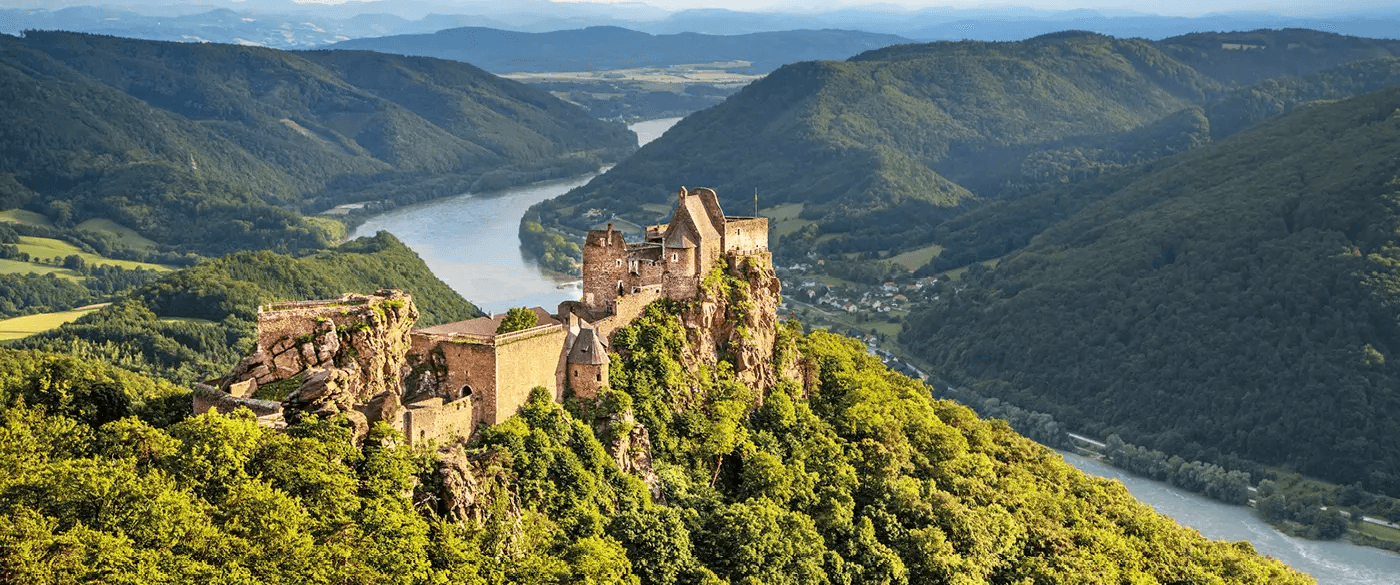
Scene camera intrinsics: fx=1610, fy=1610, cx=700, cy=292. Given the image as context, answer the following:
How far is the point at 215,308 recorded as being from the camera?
388 ft

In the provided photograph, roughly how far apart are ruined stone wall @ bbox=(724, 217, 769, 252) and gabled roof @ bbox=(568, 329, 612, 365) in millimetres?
12016

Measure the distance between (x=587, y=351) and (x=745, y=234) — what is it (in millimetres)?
14314

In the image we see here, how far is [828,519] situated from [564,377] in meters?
12.2

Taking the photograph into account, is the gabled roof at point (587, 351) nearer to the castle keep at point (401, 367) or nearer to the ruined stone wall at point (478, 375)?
the castle keep at point (401, 367)

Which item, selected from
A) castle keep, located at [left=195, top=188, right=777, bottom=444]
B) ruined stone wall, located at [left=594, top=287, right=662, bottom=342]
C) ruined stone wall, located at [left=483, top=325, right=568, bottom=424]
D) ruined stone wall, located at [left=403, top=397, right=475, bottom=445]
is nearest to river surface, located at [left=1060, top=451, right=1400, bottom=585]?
ruined stone wall, located at [left=594, top=287, right=662, bottom=342]

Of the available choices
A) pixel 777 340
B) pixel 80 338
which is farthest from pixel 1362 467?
pixel 80 338

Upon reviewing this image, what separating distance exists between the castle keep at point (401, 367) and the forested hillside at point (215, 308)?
49052 millimetres

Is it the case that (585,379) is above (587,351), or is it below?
below

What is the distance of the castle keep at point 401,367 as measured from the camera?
48.9 metres

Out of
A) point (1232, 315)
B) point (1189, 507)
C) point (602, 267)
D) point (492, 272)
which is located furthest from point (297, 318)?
point (492, 272)

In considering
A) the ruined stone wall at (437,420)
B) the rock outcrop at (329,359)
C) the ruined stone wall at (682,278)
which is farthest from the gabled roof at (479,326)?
the ruined stone wall at (682,278)

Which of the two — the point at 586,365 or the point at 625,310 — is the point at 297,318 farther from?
the point at 625,310

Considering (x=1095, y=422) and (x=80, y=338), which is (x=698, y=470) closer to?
(x=80, y=338)

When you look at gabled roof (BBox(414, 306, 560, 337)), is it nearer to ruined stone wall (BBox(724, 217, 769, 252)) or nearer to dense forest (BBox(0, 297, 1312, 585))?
dense forest (BBox(0, 297, 1312, 585))
